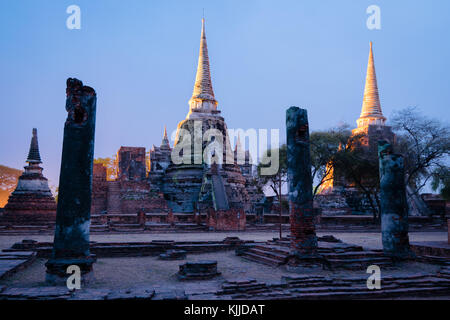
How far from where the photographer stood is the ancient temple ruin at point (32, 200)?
66.2 ft

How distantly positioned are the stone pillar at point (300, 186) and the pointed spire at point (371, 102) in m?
32.5

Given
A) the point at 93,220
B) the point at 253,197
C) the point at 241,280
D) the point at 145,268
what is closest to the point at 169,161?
the point at 253,197

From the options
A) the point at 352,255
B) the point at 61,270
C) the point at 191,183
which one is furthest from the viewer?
the point at 191,183

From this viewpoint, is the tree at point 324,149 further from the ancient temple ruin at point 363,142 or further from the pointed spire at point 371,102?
the pointed spire at point 371,102

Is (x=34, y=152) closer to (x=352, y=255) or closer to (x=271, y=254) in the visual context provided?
(x=271, y=254)

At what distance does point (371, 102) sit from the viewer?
38.9 m

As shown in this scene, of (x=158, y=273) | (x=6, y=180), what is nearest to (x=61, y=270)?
(x=158, y=273)

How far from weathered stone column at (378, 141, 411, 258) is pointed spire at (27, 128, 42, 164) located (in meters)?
19.2

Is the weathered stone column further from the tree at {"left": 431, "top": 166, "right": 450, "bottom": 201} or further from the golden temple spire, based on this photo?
the golden temple spire

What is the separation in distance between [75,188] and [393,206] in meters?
6.96

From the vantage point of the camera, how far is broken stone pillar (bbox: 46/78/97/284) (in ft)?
20.9
